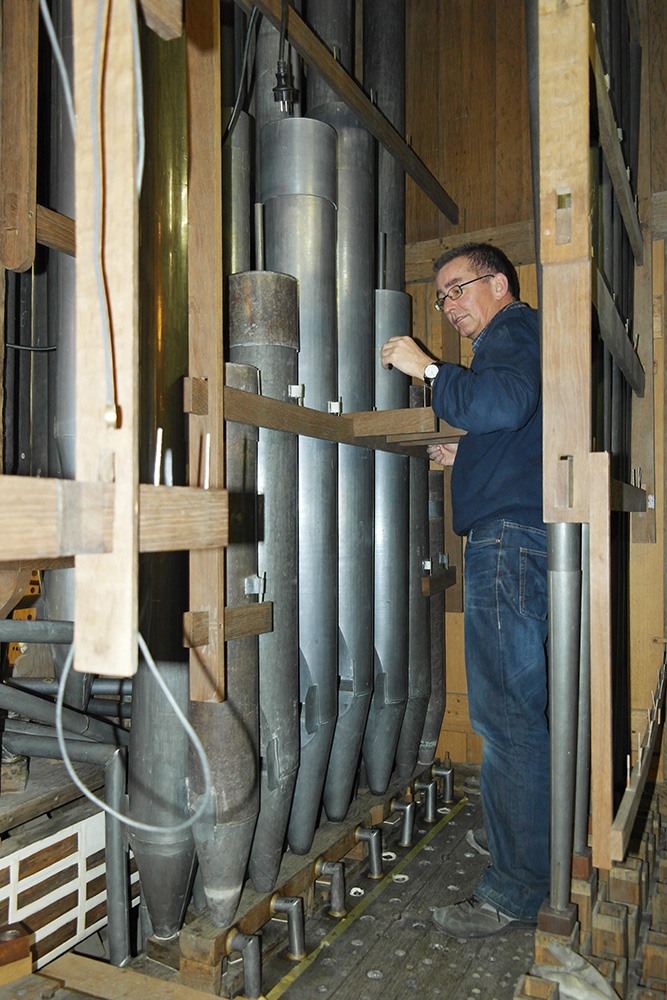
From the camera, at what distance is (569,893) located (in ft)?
5.78

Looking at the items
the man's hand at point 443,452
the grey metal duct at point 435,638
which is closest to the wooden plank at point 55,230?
the man's hand at point 443,452

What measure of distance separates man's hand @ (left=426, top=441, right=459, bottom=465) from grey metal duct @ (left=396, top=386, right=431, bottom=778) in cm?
6

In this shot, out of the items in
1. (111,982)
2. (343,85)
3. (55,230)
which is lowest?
(111,982)

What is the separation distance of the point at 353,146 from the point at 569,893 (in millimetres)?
2318

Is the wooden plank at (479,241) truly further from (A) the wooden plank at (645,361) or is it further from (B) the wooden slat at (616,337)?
(B) the wooden slat at (616,337)

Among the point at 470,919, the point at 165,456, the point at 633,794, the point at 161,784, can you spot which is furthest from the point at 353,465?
the point at 470,919

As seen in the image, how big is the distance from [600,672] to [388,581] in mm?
1053

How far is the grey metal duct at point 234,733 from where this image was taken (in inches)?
71.1

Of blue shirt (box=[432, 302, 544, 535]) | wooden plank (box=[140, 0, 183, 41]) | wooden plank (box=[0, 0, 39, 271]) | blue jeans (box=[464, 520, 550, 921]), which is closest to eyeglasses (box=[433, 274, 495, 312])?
blue shirt (box=[432, 302, 544, 535])

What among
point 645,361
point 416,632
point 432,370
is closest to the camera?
point 432,370

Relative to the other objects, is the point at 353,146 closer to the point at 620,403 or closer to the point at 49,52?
the point at 49,52

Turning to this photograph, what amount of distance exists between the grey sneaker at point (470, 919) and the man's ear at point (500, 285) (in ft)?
6.09

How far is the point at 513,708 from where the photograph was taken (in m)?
2.21

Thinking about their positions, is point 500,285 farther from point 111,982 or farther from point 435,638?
point 111,982
